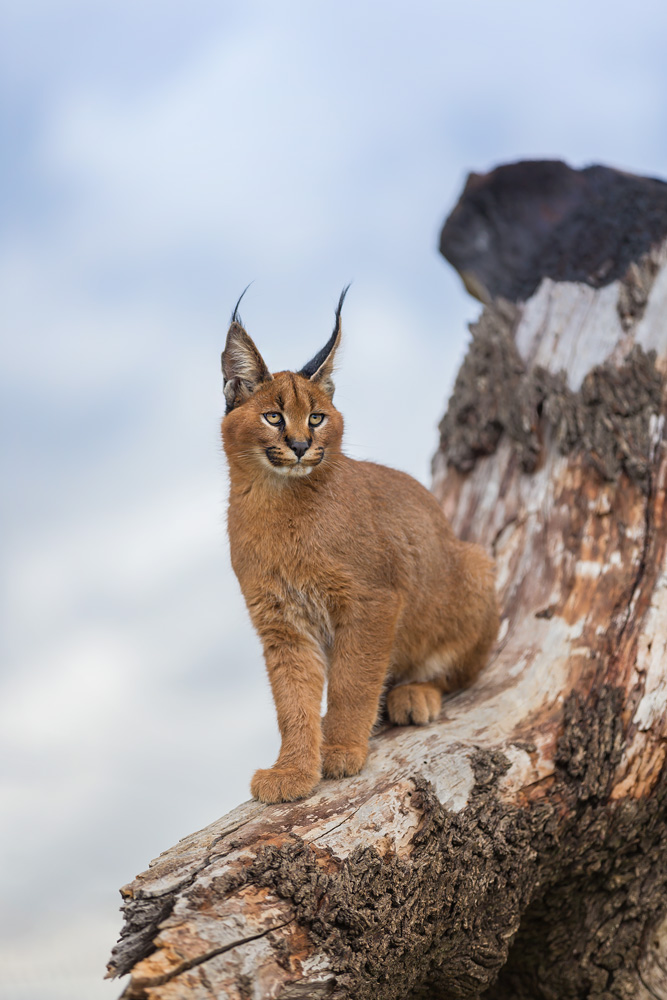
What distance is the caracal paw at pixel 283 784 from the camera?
15.1ft

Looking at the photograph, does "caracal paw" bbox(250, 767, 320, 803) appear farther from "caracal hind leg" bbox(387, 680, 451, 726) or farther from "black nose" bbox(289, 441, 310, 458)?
"black nose" bbox(289, 441, 310, 458)

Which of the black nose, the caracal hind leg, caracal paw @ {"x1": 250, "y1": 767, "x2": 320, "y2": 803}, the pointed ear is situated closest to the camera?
caracal paw @ {"x1": 250, "y1": 767, "x2": 320, "y2": 803}

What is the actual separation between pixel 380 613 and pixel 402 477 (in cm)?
120

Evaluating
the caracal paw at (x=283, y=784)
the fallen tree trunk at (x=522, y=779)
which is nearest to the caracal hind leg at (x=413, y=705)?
the fallen tree trunk at (x=522, y=779)

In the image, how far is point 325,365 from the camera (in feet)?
17.0

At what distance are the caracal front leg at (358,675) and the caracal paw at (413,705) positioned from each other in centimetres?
54

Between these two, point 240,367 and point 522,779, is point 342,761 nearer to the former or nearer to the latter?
point 522,779

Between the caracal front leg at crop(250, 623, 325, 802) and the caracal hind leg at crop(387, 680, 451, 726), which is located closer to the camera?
the caracal front leg at crop(250, 623, 325, 802)

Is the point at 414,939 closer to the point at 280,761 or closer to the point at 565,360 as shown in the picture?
the point at 280,761

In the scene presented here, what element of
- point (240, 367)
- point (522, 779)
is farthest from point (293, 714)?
point (240, 367)

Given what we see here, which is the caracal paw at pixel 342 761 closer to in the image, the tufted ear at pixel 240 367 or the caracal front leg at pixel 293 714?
the caracal front leg at pixel 293 714

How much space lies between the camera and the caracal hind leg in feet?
18.2

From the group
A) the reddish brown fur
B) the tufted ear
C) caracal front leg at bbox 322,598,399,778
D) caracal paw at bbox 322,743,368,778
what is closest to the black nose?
the reddish brown fur

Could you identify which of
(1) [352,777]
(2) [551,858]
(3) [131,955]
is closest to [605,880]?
(2) [551,858]
